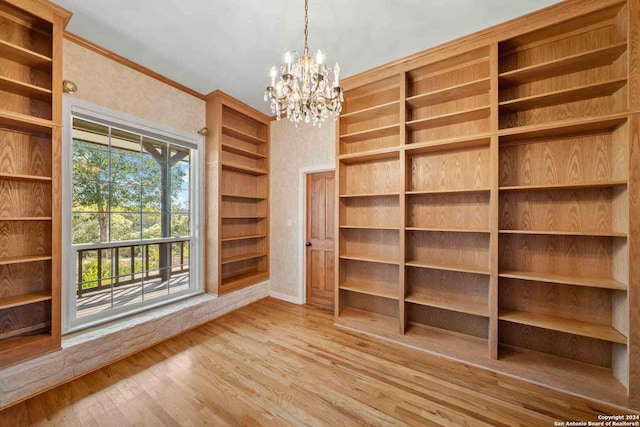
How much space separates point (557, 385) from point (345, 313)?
6.33ft

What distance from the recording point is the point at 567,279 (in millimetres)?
1952

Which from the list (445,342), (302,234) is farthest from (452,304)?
(302,234)

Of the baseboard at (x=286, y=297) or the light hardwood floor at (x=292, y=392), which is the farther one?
the baseboard at (x=286, y=297)

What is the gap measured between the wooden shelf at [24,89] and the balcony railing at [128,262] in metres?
Result: 1.31

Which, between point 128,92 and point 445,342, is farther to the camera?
point 128,92

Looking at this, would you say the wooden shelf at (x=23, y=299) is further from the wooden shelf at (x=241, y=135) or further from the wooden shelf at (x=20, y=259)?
the wooden shelf at (x=241, y=135)

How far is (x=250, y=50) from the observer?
2443mm

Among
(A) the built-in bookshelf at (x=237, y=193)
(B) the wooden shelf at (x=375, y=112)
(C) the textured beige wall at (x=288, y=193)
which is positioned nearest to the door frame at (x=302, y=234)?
(C) the textured beige wall at (x=288, y=193)

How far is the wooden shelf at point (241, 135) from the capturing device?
350 centimetres

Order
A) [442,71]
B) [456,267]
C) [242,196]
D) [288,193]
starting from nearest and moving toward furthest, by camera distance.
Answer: [456,267] → [442,71] → [242,196] → [288,193]

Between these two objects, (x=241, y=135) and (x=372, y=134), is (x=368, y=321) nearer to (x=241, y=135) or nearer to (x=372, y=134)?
(x=372, y=134)

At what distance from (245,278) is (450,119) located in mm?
3354

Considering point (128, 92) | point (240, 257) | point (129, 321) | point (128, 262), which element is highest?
point (128, 92)

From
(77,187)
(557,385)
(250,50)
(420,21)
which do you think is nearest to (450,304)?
(557,385)
